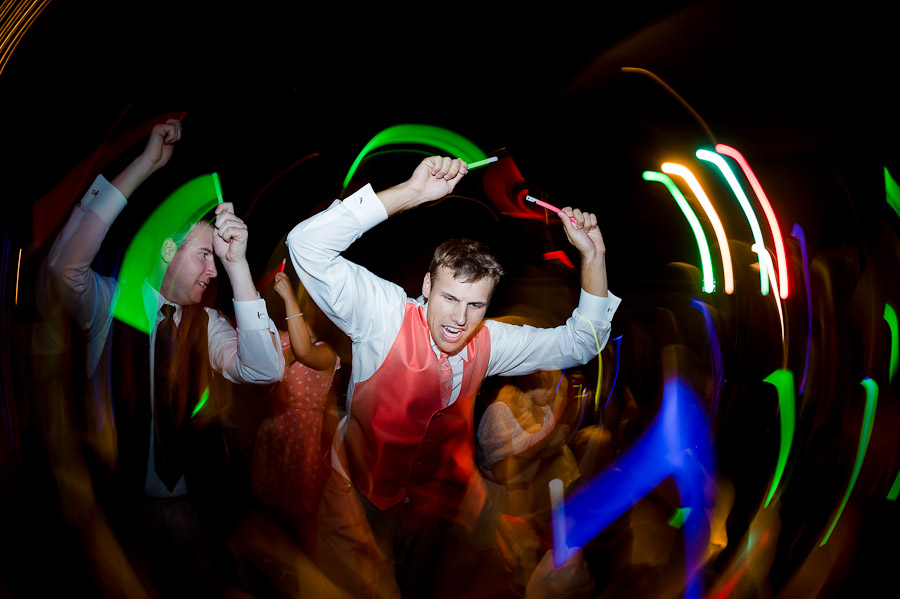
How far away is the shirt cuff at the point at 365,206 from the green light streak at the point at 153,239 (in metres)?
0.64

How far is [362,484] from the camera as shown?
1.97 m

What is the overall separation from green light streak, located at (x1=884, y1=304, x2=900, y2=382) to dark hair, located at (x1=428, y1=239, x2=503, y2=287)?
2.86 meters

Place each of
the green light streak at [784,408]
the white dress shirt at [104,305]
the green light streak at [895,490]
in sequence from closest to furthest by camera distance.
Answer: the white dress shirt at [104,305]
the green light streak at [784,408]
the green light streak at [895,490]

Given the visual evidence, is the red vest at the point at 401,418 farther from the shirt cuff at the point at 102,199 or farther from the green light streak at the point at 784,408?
the green light streak at the point at 784,408

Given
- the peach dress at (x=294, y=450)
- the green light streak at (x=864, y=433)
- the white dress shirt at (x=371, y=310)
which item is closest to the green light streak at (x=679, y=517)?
the green light streak at (x=864, y=433)

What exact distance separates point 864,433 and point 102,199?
4.01 metres

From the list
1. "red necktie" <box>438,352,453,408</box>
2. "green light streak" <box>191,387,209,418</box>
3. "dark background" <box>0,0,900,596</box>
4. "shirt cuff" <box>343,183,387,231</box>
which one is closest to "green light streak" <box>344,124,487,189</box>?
"dark background" <box>0,0,900,596</box>

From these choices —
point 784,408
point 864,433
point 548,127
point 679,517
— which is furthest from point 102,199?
point 864,433

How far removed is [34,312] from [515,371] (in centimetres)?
193

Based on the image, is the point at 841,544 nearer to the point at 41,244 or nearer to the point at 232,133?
the point at 232,133

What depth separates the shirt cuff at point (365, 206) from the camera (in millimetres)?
1692

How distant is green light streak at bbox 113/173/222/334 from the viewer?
1781 mm

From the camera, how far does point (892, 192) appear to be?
2986mm

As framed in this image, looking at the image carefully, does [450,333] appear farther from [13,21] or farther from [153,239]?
[13,21]
